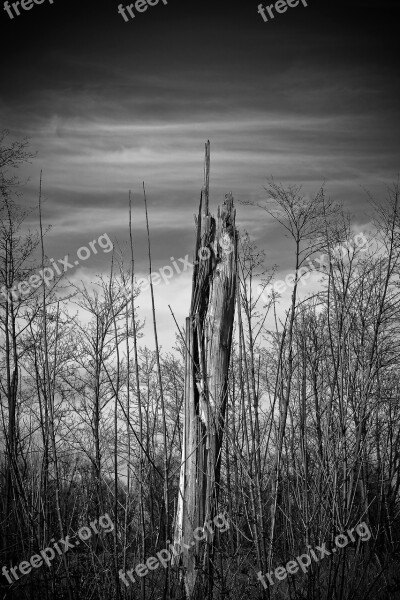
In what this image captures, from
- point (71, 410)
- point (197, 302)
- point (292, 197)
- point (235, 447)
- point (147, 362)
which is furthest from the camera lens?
point (147, 362)

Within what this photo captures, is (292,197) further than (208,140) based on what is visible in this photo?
Yes

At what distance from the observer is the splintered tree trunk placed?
3617 millimetres

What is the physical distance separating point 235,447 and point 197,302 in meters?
1.82

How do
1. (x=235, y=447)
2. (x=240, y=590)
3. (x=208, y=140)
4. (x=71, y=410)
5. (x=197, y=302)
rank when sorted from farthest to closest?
(x=71, y=410), (x=197, y=302), (x=240, y=590), (x=208, y=140), (x=235, y=447)

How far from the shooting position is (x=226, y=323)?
3973mm

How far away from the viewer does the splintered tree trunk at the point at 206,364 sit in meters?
3.62

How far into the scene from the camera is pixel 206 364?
358 centimetres

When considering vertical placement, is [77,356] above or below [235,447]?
above

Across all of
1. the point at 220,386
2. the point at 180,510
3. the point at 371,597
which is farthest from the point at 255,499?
the point at 371,597

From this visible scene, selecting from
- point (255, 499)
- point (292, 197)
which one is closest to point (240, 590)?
point (255, 499)

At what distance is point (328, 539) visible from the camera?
2.54 m

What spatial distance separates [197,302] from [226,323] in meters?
0.33

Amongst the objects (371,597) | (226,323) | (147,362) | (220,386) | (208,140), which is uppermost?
(147,362)

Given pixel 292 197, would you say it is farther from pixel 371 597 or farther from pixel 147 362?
pixel 147 362
